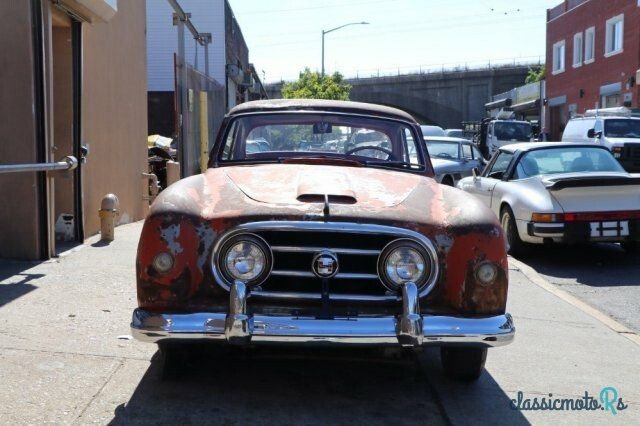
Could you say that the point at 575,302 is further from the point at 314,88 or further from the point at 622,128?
the point at 314,88

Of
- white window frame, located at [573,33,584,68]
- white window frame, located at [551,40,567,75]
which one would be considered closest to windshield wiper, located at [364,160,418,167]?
white window frame, located at [573,33,584,68]

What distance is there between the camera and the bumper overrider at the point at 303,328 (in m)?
3.58

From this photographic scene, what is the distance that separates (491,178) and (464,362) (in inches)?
252

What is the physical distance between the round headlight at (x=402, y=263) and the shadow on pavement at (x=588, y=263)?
4726mm

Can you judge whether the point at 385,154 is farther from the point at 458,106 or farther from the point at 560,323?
the point at 458,106

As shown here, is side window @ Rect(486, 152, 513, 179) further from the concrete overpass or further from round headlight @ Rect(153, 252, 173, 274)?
the concrete overpass

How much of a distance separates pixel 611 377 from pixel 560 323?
137cm

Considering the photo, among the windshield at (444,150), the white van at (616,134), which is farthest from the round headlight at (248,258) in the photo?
the white van at (616,134)

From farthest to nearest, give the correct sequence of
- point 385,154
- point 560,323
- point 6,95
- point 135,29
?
point 135,29 < point 6,95 < point 560,323 < point 385,154

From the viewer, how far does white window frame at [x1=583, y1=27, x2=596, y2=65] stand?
108 feet

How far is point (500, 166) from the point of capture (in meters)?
10.6

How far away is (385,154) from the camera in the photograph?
5543 mm

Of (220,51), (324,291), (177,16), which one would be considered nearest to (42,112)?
(324,291)

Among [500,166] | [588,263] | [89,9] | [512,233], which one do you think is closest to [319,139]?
[89,9]
